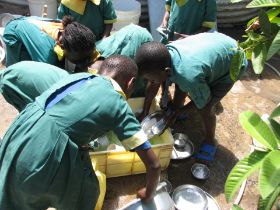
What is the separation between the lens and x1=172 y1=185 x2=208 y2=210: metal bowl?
10.0 feet

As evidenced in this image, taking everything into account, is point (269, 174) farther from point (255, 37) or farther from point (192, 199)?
point (192, 199)

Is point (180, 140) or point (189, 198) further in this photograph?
point (180, 140)

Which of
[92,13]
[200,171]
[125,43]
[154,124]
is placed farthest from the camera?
[92,13]

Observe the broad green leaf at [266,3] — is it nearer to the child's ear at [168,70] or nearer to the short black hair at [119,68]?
the short black hair at [119,68]

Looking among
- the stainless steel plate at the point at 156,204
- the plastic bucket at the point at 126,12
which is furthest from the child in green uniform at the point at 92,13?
the stainless steel plate at the point at 156,204

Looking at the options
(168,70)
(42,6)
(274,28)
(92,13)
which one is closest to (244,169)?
(274,28)

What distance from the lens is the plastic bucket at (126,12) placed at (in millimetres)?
5121

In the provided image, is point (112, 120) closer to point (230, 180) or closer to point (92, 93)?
point (92, 93)

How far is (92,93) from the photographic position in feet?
6.40

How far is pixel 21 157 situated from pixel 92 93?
569 mm

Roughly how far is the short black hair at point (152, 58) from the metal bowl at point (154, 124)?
2.25 ft

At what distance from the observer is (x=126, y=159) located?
3.21 m

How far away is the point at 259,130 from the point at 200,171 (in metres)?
2.58

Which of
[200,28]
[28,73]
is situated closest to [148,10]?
[200,28]
